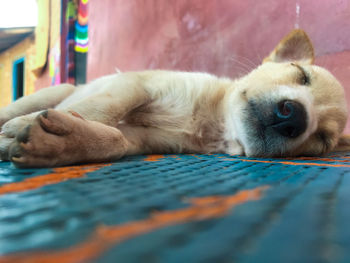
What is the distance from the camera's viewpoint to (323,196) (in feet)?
1.94

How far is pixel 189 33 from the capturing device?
10.4 ft

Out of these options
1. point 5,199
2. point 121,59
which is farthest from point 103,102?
point 121,59

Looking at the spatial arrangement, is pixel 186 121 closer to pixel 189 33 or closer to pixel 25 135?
pixel 25 135

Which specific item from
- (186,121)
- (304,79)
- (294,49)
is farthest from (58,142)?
(294,49)

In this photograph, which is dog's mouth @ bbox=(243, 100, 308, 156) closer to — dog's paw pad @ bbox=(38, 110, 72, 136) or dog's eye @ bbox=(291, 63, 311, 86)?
dog's eye @ bbox=(291, 63, 311, 86)

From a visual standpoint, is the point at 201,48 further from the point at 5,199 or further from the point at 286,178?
the point at 5,199

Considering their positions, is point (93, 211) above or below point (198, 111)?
below

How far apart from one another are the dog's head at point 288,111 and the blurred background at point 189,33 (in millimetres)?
667

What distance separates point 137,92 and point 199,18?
1807mm

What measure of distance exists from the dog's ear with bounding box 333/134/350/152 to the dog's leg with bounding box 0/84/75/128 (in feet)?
6.88

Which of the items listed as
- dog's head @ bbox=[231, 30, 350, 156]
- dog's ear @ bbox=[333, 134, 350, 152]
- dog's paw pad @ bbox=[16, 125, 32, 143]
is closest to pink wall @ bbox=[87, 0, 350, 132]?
dog's ear @ bbox=[333, 134, 350, 152]

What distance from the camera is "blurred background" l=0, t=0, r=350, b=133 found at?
224 cm

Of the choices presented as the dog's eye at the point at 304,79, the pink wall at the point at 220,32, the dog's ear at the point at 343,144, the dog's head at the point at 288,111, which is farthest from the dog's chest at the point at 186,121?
the pink wall at the point at 220,32

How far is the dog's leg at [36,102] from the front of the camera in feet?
6.84
